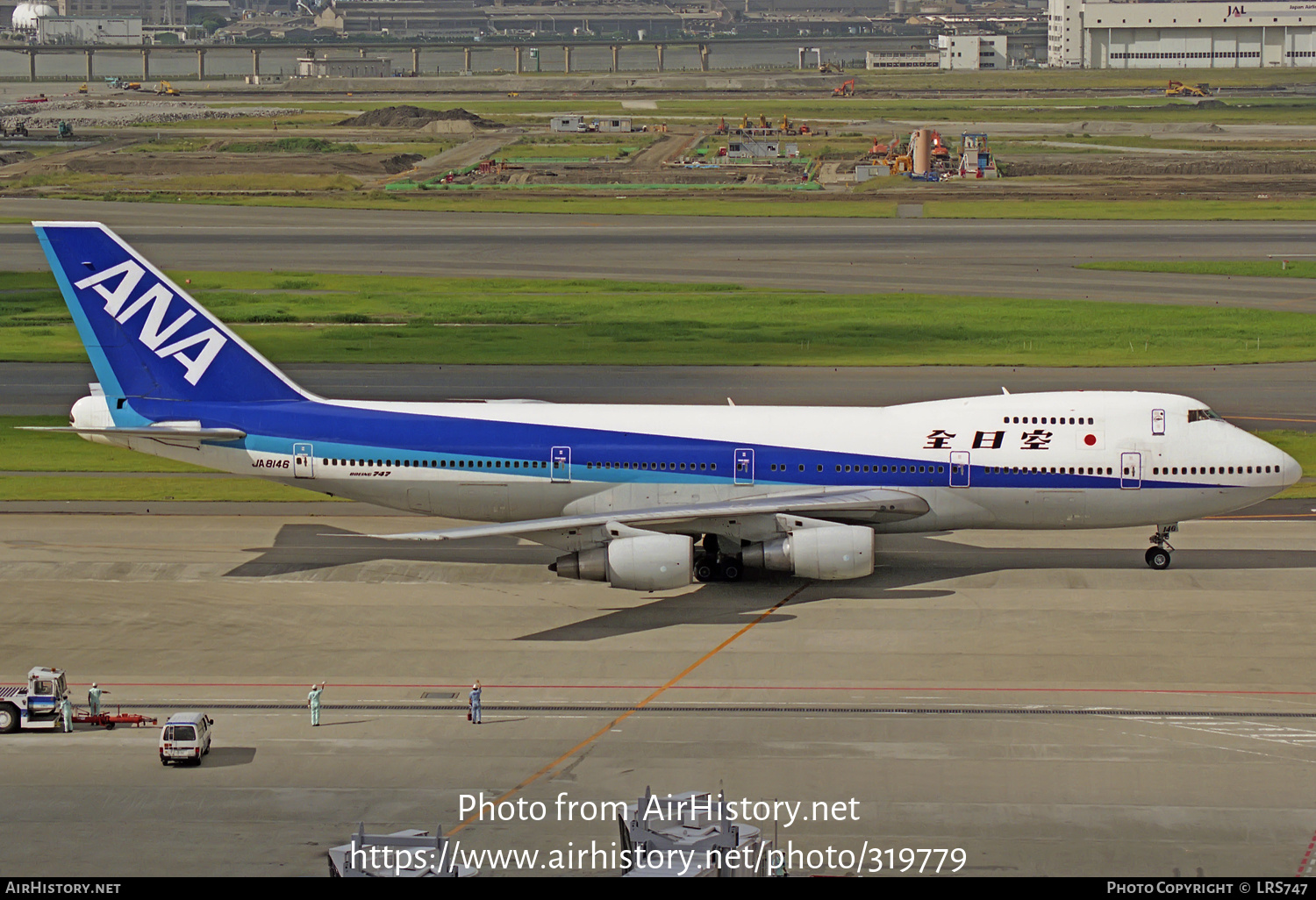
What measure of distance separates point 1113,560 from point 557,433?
1793 cm

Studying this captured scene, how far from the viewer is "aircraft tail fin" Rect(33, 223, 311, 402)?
150ft

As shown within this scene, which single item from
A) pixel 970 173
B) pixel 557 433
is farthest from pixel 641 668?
pixel 970 173

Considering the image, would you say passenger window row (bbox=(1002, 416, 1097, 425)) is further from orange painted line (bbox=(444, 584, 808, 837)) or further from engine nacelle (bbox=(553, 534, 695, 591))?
engine nacelle (bbox=(553, 534, 695, 591))

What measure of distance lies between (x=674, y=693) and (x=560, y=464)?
1170 cm

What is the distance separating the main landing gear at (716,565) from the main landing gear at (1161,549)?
502 inches

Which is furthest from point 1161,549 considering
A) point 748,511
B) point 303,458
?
point 303,458

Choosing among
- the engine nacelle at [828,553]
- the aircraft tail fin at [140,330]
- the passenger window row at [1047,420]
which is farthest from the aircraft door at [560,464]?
the passenger window row at [1047,420]

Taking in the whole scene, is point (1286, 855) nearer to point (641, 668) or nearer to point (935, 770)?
point (935, 770)

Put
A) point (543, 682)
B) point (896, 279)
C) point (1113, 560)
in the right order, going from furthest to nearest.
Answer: point (896, 279) < point (1113, 560) < point (543, 682)

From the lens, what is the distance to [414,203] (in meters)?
150

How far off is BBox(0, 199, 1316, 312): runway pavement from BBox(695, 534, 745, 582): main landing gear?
186 feet

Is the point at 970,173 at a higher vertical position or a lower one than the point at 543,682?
higher

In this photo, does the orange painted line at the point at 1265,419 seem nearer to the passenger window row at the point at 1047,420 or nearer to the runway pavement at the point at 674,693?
the runway pavement at the point at 674,693

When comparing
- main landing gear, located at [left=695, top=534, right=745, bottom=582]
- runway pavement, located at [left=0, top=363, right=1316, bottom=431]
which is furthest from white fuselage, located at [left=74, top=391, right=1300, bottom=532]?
runway pavement, located at [left=0, top=363, right=1316, bottom=431]
